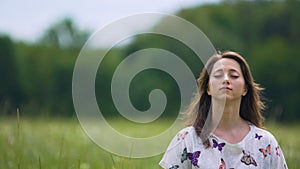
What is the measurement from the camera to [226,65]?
309 cm

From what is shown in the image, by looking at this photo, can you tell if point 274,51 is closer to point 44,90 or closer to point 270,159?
point 44,90

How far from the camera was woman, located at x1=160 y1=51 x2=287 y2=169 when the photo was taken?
118 inches

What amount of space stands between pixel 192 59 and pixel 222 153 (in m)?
17.5

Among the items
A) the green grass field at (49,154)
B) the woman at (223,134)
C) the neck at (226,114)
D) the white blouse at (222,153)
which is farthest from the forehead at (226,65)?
the green grass field at (49,154)

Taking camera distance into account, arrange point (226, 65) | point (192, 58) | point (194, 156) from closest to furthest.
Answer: point (194, 156) → point (226, 65) → point (192, 58)

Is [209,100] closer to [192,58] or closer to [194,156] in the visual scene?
[194,156]

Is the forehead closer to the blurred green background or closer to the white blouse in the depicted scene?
the white blouse

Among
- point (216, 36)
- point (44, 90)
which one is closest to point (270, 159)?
point (44, 90)

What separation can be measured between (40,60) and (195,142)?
86.8 feet

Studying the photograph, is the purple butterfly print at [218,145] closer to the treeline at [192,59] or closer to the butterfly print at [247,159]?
the butterfly print at [247,159]

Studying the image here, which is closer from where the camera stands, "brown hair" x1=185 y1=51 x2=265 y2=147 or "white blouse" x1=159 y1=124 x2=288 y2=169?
"white blouse" x1=159 y1=124 x2=288 y2=169

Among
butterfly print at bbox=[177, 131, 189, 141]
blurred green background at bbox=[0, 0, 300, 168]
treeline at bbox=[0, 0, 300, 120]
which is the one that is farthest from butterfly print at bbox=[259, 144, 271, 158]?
treeline at bbox=[0, 0, 300, 120]

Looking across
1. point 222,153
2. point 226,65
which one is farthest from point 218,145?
point 226,65

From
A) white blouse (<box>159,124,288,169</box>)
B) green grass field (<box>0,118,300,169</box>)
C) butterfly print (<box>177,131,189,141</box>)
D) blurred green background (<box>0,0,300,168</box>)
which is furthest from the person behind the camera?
blurred green background (<box>0,0,300,168</box>)
